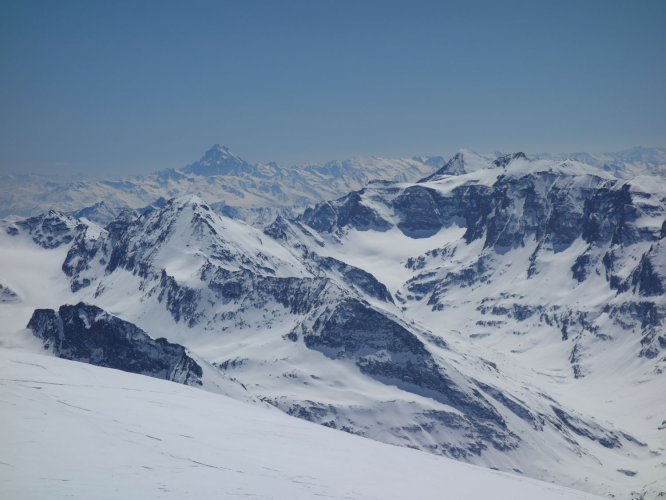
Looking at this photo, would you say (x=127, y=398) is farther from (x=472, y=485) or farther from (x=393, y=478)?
(x=472, y=485)

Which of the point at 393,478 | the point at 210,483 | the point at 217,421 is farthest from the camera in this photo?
the point at 217,421

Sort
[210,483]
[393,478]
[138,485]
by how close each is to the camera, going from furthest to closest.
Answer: [393,478]
[210,483]
[138,485]

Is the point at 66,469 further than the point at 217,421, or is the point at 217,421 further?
the point at 217,421

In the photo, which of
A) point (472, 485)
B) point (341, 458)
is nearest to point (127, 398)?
point (341, 458)

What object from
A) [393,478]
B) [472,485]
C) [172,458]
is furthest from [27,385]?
[472,485]

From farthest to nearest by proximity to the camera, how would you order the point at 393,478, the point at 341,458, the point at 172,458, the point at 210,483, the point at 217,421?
the point at 217,421 → the point at 341,458 → the point at 393,478 → the point at 172,458 → the point at 210,483

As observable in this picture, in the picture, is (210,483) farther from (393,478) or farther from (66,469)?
(393,478)
